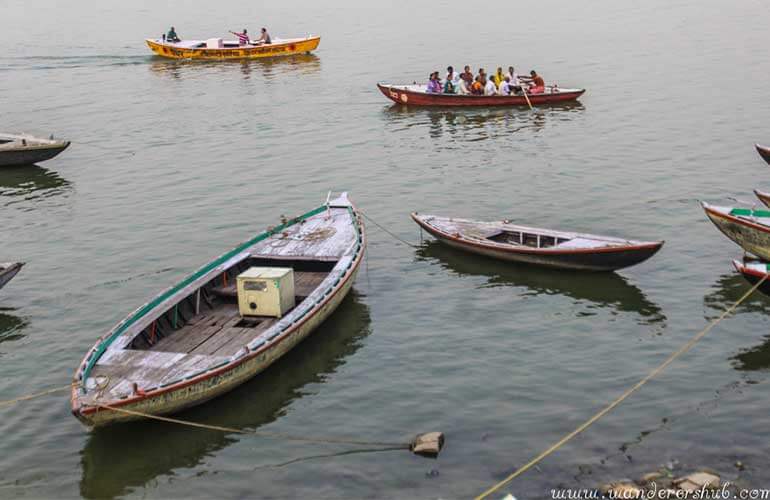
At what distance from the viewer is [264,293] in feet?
67.9

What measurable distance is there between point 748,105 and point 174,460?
120 feet

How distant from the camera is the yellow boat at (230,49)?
210ft

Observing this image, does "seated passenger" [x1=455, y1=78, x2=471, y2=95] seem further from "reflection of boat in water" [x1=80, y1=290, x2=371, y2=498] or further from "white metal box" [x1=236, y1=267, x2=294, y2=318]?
"white metal box" [x1=236, y1=267, x2=294, y2=318]

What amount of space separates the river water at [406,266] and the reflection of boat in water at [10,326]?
8 cm

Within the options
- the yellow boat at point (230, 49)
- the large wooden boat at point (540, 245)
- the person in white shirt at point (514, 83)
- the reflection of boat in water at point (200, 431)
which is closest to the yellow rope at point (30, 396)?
the reflection of boat in water at point (200, 431)

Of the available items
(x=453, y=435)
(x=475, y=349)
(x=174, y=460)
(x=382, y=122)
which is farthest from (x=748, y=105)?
(x=174, y=460)

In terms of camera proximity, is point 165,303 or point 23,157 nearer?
point 165,303

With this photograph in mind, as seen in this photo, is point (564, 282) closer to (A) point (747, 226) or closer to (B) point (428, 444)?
(A) point (747, 226)

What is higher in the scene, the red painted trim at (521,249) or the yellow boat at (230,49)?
the yellow boat at (230,49)

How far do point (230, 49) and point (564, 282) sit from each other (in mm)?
44131

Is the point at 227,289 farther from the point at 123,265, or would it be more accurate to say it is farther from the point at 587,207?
the point at 587,207

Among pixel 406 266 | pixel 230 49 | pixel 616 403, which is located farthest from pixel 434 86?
pixel 616 403

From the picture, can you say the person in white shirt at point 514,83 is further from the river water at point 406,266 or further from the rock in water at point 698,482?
the rock in water at point 698,482

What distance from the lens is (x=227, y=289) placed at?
73.2 feet
